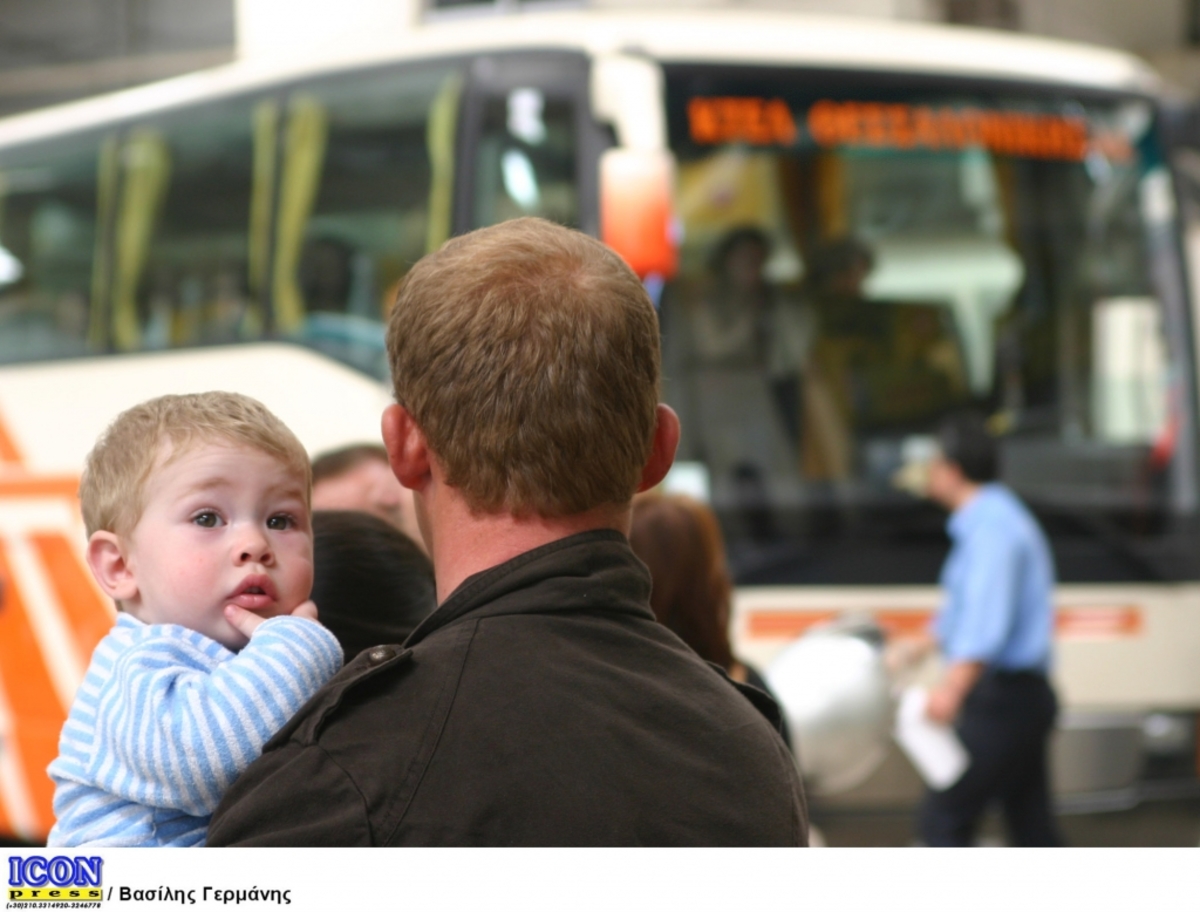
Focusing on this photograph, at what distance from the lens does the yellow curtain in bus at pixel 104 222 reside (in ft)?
18.3

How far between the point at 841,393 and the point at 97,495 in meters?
4.48

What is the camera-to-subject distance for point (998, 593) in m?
5.09

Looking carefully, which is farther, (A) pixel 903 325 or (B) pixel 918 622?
(A) pixel 903 325

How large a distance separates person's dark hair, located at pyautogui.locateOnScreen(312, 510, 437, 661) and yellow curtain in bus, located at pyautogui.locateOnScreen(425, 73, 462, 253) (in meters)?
3.66

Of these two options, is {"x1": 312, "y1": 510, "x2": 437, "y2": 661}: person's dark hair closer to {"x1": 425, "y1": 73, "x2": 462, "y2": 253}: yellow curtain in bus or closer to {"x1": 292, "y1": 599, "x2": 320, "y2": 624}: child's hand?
{"x1": 292, "y1": 599, "x2": 320, "y2": 624}: child's hand

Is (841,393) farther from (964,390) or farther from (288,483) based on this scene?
(288,483)

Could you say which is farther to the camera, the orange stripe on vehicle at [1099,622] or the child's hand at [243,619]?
the orange stripe on vehicle at [1099,622]

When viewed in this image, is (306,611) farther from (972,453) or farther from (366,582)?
Answer: (972,453)

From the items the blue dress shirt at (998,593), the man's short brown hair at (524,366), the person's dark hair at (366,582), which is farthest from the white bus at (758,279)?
the man's short brown hair at (524,366)

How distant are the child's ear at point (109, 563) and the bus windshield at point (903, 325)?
413cm

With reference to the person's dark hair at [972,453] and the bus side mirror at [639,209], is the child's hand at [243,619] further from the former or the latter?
the person's dark hair at [972,453]

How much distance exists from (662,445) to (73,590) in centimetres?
429

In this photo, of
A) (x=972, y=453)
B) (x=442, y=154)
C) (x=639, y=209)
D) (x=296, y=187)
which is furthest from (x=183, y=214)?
(x=972, y=453)
